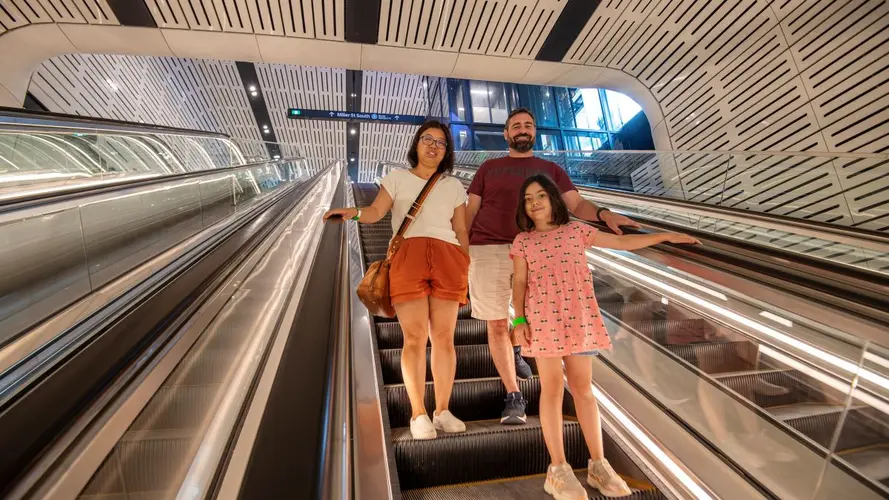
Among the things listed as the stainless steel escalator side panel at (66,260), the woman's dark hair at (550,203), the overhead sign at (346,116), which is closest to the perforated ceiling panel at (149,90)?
the overhead sign at (346,116)

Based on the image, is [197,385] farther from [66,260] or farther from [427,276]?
[66,260]

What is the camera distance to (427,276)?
6.70ft

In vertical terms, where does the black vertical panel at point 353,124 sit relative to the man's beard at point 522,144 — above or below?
above

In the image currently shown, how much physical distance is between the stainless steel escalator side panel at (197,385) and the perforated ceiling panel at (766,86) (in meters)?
3.87

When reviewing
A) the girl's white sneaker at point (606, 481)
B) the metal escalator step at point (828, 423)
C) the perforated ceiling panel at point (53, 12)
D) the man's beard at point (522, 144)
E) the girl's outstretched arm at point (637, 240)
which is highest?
the perforated ceiling panel at point (53, 12)

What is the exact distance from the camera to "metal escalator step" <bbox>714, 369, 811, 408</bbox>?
1.44 m

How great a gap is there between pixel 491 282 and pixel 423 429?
81 centimetres

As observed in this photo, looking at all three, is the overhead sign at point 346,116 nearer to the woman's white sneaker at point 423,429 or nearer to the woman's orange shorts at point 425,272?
the woman's orange shorts at point 425,272

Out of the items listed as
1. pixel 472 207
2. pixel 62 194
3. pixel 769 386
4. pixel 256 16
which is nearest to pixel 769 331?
pixel 769 386

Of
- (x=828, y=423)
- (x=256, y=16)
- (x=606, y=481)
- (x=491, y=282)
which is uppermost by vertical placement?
(x=256, y=16)

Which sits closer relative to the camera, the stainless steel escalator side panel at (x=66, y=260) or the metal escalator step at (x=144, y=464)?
the metal escalator step at (x=144, y=464)

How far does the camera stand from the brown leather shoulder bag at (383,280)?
2.01 metres

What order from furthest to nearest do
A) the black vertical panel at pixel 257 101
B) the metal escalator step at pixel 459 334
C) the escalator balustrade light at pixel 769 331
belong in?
the black vertical panel at pixel 257 101, the metal escalator step at pixel 459 334, the escalator balustrade light at pixel 769 331

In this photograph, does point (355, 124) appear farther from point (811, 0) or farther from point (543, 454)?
point (543, 454)
